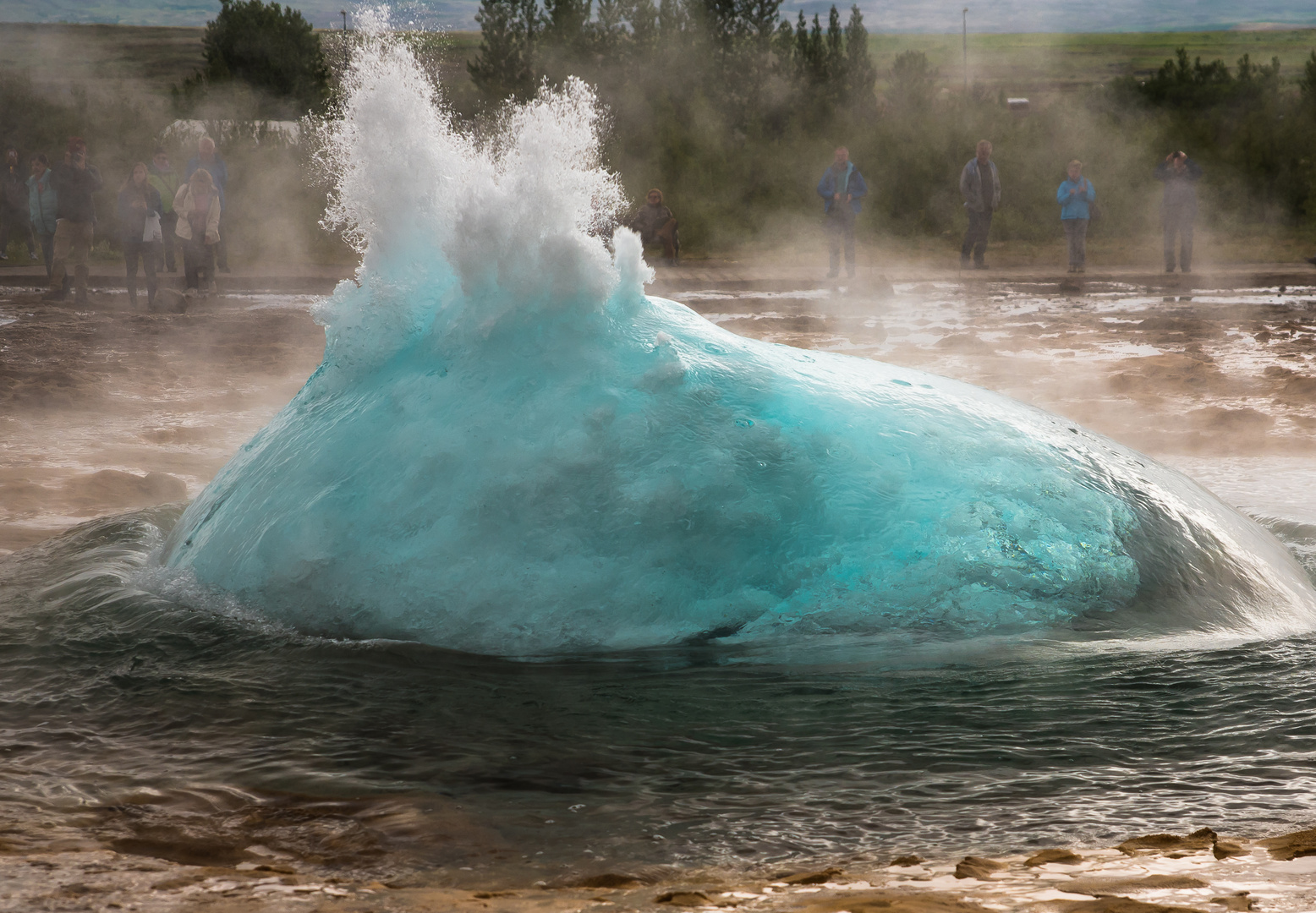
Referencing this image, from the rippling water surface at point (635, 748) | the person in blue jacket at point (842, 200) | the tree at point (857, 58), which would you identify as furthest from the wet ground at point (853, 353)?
the tree at point (857, 58)

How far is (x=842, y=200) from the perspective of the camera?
13.7m

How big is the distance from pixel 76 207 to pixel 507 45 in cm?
1816

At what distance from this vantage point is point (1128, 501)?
293cm

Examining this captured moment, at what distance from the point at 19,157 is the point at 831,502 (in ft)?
59.8

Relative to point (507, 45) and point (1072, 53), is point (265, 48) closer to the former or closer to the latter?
point (507, 45)

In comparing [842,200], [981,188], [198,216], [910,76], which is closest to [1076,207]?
[981,188]


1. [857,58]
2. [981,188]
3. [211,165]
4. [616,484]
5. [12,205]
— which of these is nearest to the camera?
[616,484]

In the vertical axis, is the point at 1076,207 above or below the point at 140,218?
below

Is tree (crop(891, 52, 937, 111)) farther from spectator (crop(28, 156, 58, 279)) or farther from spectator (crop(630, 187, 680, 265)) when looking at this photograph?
spectator (crop(28, 156, 58, 279))

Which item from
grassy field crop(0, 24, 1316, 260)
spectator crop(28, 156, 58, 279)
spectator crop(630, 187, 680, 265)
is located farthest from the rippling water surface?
grassy field crop(0, 24, 1316, 260)

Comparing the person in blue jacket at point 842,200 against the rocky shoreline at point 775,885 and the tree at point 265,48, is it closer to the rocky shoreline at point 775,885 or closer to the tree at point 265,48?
the rocky shoreline at point 775,885

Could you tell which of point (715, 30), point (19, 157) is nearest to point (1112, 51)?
point (715, 30)

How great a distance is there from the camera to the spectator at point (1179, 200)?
1348 cm

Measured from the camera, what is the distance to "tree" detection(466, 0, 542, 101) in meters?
26.0
